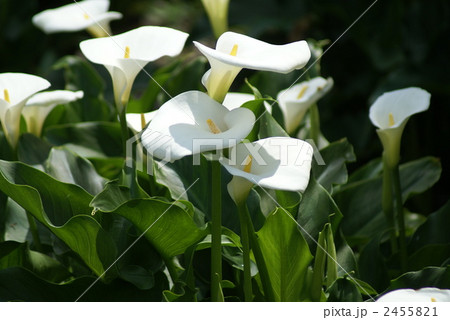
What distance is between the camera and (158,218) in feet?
2.60

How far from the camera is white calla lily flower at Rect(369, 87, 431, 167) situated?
0.95 m

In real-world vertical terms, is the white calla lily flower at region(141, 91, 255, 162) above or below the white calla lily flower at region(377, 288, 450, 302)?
above

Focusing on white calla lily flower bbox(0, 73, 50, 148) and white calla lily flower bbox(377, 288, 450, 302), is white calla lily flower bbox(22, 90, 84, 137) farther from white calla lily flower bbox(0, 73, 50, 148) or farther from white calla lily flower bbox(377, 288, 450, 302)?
white calla lily flower bbox(377, 288, 450, 302)

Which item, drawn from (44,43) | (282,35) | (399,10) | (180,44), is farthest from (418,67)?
(44,43)

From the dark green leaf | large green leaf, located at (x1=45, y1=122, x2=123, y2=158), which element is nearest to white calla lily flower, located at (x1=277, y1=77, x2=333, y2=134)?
the dark green leaf

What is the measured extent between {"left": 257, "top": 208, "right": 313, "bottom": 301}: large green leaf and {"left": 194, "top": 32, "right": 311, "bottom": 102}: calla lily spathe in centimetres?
17

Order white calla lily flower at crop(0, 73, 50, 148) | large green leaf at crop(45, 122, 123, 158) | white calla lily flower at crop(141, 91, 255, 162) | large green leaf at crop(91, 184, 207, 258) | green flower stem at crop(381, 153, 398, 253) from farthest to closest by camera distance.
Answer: large green leaf at crop(45, 122, 123, 158) < green flower stem at crop(381, 153, 398, 253) < white calla lily flower at crop(0, 73, 50, 148) < large green leaf at crop(91, 184, 207, 258) < white calla lily flower at crop(141, 91, 255, 162)

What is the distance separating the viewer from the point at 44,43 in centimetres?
290

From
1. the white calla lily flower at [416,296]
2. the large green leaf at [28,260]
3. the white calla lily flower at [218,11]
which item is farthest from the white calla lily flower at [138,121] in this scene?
the white calla lily flower at [416,296]

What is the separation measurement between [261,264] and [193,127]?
208 mm

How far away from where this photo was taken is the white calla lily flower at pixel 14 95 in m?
0.89

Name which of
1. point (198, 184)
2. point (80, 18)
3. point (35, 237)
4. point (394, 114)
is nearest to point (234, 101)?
point (198, 184)
